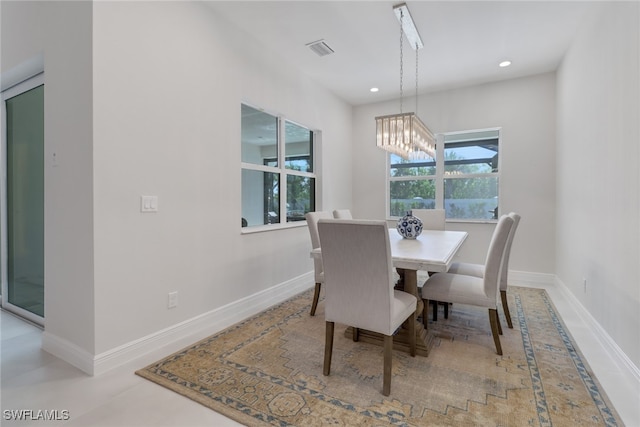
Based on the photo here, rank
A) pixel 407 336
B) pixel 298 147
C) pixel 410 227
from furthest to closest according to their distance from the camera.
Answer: pixel 298 147
pixel 410 227
pixel 407 336

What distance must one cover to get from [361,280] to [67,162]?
2117 millimetres

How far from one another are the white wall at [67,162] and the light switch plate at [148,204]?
31cm

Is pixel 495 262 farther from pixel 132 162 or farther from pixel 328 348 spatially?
pixel 132 162

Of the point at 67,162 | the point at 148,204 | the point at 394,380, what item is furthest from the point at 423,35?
the point at 67,162

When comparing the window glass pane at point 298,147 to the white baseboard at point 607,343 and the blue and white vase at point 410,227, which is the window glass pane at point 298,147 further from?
the white baseboard at point 607,343

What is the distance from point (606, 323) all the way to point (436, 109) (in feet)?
11.2

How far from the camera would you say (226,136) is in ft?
9.34

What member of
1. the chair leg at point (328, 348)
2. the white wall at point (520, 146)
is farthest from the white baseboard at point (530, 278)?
the chair leg at point (328, 348)

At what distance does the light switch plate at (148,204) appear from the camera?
2.17 m

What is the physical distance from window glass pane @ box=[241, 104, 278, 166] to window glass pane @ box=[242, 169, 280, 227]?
0.18 meters

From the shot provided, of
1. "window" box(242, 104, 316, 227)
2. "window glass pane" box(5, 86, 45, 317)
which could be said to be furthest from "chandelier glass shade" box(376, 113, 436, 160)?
"window glass pane" box(5, 86, 45, 317)

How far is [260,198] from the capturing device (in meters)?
3.47

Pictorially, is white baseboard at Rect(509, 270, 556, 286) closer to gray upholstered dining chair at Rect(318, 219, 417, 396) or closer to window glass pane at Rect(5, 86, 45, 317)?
gray upholstered dining chair at Rect(318, 219, 417, 396)

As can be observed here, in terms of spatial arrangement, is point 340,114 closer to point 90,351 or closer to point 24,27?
point 24,27
